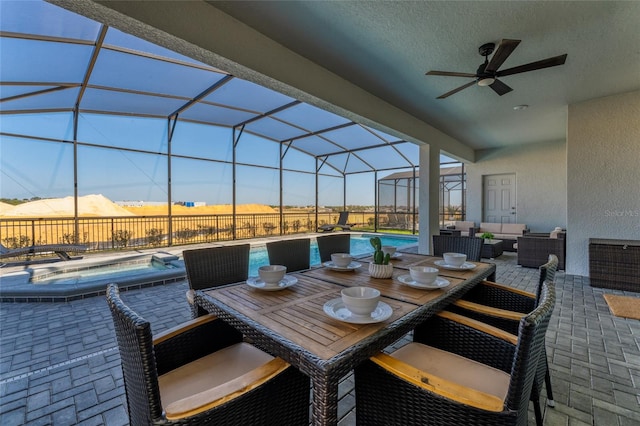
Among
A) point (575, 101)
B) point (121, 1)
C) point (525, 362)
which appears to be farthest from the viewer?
point (575, 101)

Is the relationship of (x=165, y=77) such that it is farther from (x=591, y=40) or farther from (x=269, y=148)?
(x=591, y=40)

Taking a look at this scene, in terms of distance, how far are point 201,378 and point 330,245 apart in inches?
70.3

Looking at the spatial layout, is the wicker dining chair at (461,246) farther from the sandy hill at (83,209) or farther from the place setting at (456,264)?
the sandy hill at (83,209)

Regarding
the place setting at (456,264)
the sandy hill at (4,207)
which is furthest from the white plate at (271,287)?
the sandy hill at (4,207)

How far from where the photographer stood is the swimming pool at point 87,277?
3.32m

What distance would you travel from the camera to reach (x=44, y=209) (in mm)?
6574

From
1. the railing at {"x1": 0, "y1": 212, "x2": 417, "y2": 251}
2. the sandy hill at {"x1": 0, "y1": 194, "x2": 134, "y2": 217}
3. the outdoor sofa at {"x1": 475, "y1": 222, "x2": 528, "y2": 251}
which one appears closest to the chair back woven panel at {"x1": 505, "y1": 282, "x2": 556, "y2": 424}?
the outdoor sofa at {"x1": 475, "y1": 222, "x2": 528, "y2": 251}

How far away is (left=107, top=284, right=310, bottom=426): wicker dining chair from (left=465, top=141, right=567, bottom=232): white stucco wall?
27.3 feet

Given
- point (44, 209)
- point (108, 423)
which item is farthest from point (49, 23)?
point (44, 209)

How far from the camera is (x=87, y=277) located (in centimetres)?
443

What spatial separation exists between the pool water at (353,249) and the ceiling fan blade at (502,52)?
337 centimetres

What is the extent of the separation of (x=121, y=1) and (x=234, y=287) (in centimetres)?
198

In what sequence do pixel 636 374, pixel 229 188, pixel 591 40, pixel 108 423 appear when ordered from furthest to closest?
1. pixel 229 188
2. pixel 591 40
3. pixel 636 374
4. pixel 108 423

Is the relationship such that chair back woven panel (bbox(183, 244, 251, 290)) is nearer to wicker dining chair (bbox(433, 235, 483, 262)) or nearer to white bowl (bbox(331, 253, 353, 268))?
white bowl (bbox(331, 253, 353, 268))
